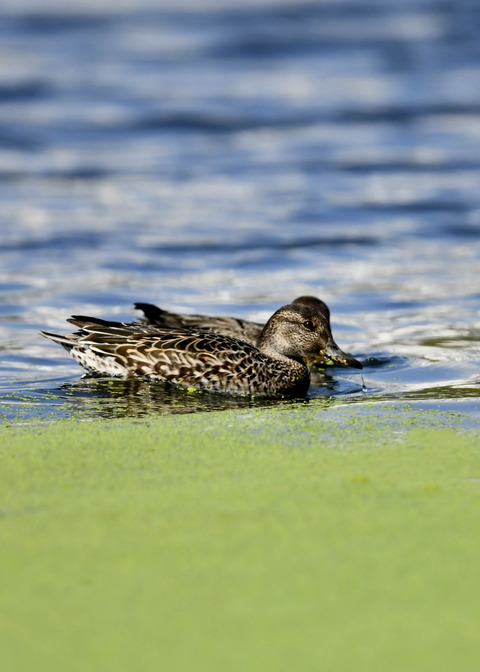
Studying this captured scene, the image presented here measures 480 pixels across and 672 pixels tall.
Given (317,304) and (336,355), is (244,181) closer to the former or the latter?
(317,304)

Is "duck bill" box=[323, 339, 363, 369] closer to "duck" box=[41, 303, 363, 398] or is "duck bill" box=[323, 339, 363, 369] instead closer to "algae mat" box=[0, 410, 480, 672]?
"duck" box=[41, 303, 363, 398]

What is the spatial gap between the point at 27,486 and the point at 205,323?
4.84 meters

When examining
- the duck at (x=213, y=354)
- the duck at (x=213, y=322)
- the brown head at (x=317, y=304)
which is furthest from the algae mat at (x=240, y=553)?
the duck at (x=213, y=322)

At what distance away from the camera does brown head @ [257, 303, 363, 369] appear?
29.1ft

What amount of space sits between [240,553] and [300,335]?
15.0 ft

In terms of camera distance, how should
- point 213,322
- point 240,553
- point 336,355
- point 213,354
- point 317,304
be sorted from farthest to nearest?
point 213,322 → point 317,304 → point 336,355 → point 213,354 → point 240,553

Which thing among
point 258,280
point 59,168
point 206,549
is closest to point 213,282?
point 258,280

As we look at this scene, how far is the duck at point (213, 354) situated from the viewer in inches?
330

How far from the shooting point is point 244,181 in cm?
1659

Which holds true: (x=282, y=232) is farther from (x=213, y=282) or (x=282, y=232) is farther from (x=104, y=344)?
(x=104, y=344)

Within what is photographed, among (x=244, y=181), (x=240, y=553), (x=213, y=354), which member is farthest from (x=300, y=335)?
(x=244, y=181)

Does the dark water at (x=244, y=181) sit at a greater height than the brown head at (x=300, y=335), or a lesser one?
greater

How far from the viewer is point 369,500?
199 inches

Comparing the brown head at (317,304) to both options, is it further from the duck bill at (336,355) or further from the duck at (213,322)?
the duck bill at (336,355)
